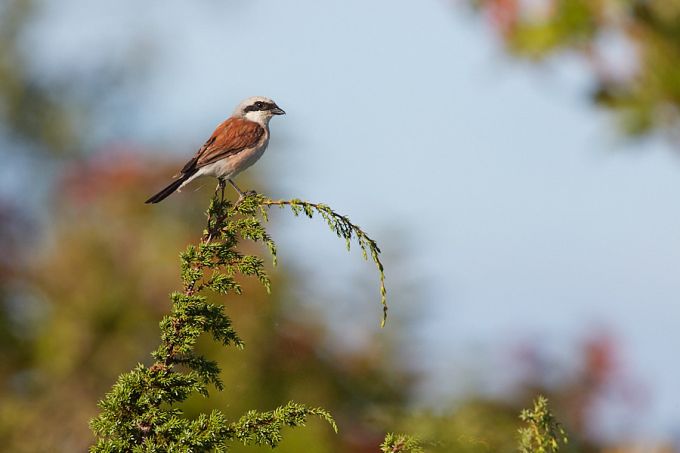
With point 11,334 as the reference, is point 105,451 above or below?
below

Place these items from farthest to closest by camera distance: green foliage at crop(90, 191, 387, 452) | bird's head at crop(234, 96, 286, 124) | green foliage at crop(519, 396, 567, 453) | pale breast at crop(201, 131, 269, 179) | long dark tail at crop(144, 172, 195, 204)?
bird's head at crop(234, 96, 286, 124)
pale breast at crop(201, 131, 269, 179)
long dark tail at crop(144, 172, 195, 204)
green foliage at crop(519, 396, 567, 453)
green foliage at crop(90, 191, 387, 452)

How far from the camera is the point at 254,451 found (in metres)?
5.29

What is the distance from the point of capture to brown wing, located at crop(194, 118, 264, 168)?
21.6 feet

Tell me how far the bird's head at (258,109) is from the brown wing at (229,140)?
179 millimetres

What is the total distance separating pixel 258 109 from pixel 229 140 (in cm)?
74

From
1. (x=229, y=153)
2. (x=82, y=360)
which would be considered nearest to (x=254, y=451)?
(x=229, y=153)

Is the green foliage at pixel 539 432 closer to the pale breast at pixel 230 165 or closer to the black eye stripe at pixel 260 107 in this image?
the pale breast at pixel 230 165

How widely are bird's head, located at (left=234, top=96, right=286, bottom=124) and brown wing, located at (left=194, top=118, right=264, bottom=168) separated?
0.18 m

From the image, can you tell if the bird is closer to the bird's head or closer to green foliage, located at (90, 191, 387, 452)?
the bird's head

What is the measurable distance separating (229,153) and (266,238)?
3.18 m

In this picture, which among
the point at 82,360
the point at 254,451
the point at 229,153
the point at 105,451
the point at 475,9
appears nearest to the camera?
the point at 105,451

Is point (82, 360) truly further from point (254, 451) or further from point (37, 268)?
point (254, 451)

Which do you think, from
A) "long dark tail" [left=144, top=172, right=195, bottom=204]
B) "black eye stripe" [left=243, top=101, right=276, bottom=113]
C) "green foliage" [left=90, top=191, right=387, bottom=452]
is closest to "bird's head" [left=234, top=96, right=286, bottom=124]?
"black eye stripe" [left=243, top=101, right=276, bottom=113]

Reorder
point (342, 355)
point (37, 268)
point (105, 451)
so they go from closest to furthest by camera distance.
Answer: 1. point (105, 451)
2. point (342, 355)
3. point (37, 268)
